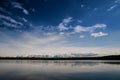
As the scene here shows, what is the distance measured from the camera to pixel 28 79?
826 inches
